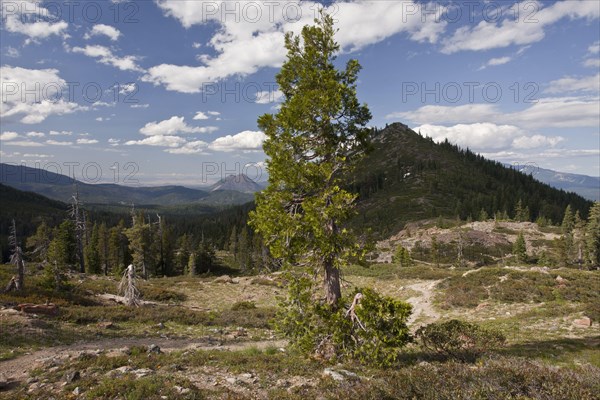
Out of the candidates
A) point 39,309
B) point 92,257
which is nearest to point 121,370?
point 39,309

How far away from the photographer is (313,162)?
1127 cm

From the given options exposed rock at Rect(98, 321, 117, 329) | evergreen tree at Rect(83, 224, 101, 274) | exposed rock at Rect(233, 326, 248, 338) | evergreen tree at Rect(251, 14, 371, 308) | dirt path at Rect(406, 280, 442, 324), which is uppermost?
evergreen tree at Rect(251, 14, 371, 308)

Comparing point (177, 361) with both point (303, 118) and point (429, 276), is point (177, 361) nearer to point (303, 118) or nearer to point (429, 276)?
point (303, 118)

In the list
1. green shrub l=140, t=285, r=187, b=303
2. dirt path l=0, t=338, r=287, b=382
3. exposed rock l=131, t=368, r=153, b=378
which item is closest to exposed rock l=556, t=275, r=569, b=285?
dirt path l=0, t=338, r=287, b=382

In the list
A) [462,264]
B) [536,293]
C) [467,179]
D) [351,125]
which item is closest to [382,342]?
[351,125]

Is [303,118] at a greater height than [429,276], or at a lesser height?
greater

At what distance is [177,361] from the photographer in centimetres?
1200

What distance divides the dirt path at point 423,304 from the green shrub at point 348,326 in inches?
614

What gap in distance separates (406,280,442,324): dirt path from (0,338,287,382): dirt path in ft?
41.7

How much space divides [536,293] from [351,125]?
23930 mm

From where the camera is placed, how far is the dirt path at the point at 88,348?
452 inches

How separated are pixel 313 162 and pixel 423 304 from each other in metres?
22.6

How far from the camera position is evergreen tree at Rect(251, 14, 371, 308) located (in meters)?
10.2

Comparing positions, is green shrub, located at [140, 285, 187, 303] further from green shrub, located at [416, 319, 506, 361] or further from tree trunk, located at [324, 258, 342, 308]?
green shrub, located at [416, 319, 506, 361]
